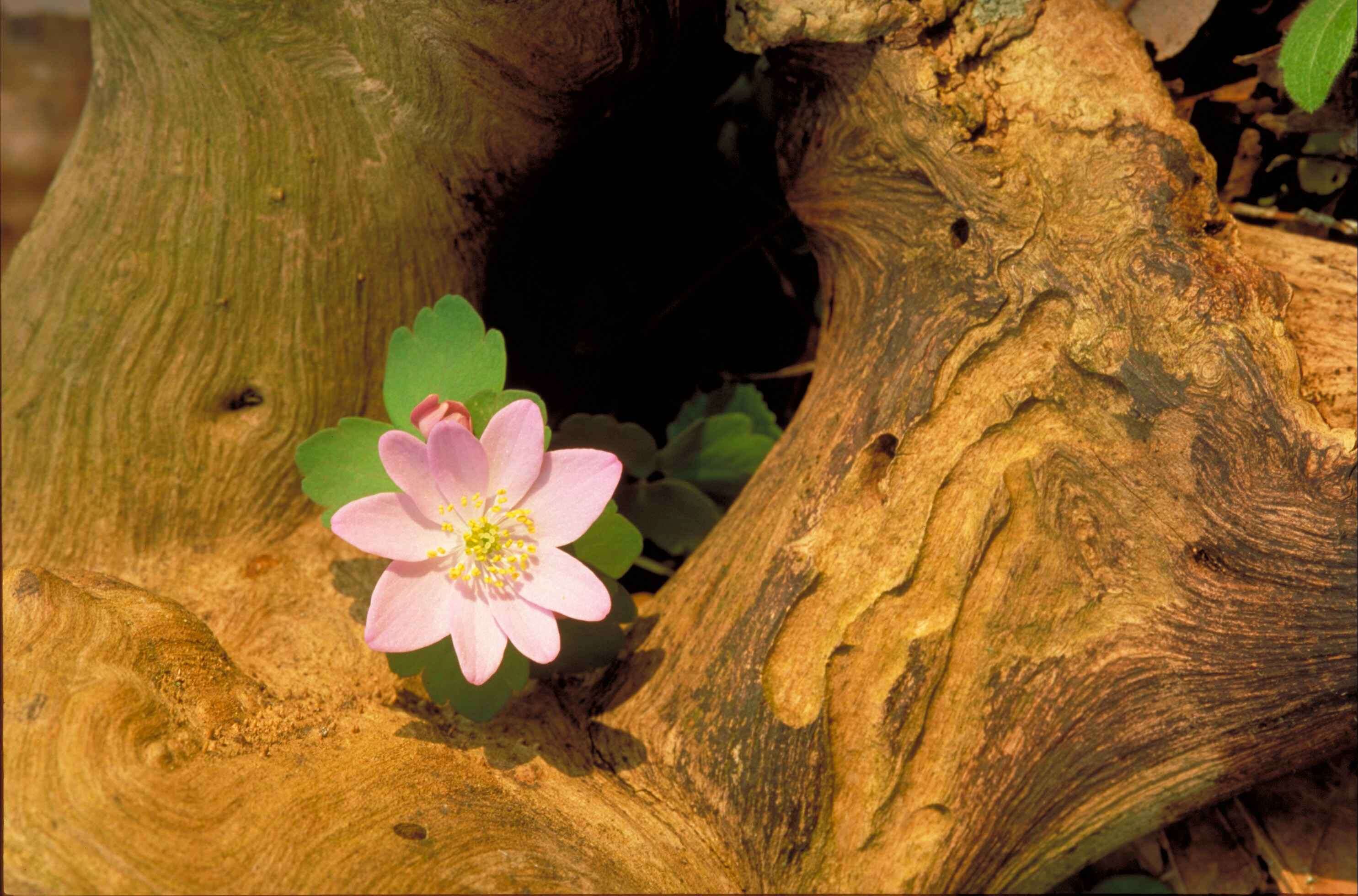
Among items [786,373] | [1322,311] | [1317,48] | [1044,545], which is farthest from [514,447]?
[1317,48]

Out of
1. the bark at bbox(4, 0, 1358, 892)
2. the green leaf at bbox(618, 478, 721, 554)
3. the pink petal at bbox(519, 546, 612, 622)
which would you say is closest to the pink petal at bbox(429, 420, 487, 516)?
the pink petal at bbox(519, 546, 612, 622)

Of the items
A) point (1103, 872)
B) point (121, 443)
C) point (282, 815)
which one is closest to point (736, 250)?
point (121, 443)

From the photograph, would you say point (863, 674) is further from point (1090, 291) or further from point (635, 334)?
point (635, 334)

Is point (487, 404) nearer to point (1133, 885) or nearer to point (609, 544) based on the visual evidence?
point (609, 544)

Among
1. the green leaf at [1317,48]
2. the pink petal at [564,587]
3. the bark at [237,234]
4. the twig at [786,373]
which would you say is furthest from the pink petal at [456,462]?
A: the green leaf at [1317,48]

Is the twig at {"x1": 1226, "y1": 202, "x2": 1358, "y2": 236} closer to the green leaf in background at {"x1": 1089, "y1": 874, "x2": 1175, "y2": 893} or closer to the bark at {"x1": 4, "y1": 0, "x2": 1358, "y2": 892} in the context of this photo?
the bark at {"x1": 4, "y1": 0, "x2": 1358, "y2": 892}

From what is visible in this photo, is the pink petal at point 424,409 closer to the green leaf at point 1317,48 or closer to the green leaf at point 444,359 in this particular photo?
the green leaf at point 444,359
